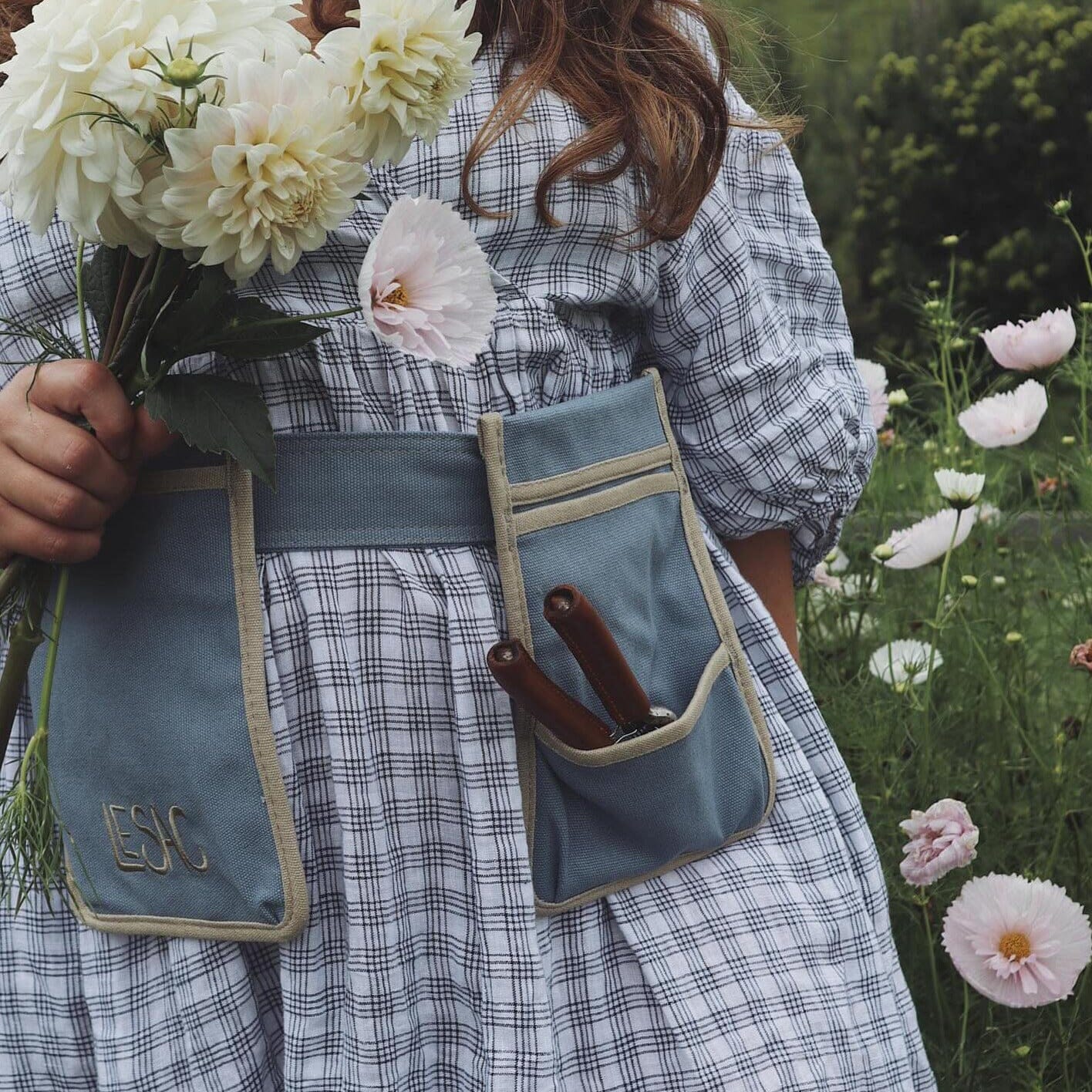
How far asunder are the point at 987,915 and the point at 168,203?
1.01 metres

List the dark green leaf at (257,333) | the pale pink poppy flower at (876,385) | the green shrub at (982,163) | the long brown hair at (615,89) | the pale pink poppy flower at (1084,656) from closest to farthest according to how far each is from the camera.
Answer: the dark green leaf at (257,333)
the long brown hair at (615,89)
the pale pink poppy flower at (1084,656)
the pale pink poppy flower at (876,385)
the green shrub at (982,163)

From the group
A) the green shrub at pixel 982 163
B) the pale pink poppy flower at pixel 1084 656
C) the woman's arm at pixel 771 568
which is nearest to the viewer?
the woman's arm at pixel 771 568

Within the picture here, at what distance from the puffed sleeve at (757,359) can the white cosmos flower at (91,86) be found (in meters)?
0.46

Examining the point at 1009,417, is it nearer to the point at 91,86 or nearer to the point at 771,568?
the point at 771,568

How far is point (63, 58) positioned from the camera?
678mm

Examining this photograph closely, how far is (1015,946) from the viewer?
1.31 meters

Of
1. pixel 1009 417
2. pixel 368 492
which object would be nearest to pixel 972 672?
pixel 1009 417

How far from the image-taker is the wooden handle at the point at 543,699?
878mm

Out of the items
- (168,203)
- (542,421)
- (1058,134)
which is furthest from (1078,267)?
(168,203)

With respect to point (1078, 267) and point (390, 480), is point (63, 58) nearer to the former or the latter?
point (390, 480)

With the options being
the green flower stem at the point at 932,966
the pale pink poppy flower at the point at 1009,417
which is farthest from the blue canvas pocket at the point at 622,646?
the pale pink poppy flower at the point at 1009,417

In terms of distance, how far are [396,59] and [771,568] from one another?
2.21 feet

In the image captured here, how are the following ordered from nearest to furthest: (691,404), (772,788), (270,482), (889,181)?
(270,482), (772,788), (691,404), (889,181)

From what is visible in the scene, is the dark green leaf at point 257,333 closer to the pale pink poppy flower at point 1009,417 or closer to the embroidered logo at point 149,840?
the embroidered logo at point 149,840
